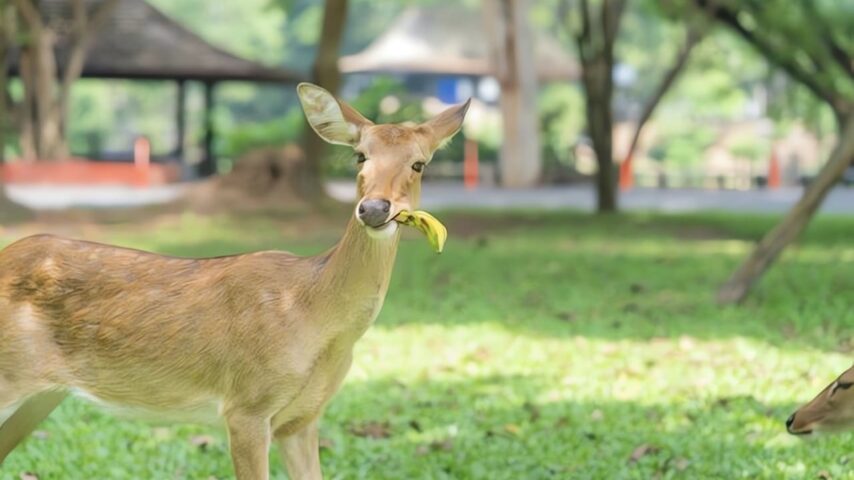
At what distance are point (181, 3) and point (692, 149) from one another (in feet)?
118

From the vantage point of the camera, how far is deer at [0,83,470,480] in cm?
453

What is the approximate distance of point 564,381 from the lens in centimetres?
823

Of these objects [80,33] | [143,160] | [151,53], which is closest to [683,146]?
[143,160]

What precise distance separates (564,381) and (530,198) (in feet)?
63.2

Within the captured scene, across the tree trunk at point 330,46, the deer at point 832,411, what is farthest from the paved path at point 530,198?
the deer at point 832,411

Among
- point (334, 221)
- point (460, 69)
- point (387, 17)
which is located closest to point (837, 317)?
point (334, 221)

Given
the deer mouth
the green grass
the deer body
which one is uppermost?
the deer mouth

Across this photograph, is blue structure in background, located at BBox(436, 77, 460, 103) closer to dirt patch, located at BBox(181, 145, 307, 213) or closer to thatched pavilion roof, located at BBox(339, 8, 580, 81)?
thatched pavilion roof, located at BBox(339, 8, 580, 81)

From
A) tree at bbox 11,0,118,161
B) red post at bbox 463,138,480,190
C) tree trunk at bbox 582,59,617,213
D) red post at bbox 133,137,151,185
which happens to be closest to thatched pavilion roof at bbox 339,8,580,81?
red post at bbox 463,138,480,190

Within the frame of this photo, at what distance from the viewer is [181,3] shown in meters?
73.1

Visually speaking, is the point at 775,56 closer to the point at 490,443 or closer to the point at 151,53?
the point at 490,443

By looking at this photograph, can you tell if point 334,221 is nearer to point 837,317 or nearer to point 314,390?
point 837,317

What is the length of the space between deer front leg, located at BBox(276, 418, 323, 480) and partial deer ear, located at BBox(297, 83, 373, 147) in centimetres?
99

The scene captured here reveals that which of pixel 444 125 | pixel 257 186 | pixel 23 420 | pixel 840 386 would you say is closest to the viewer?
pixel 840 386
